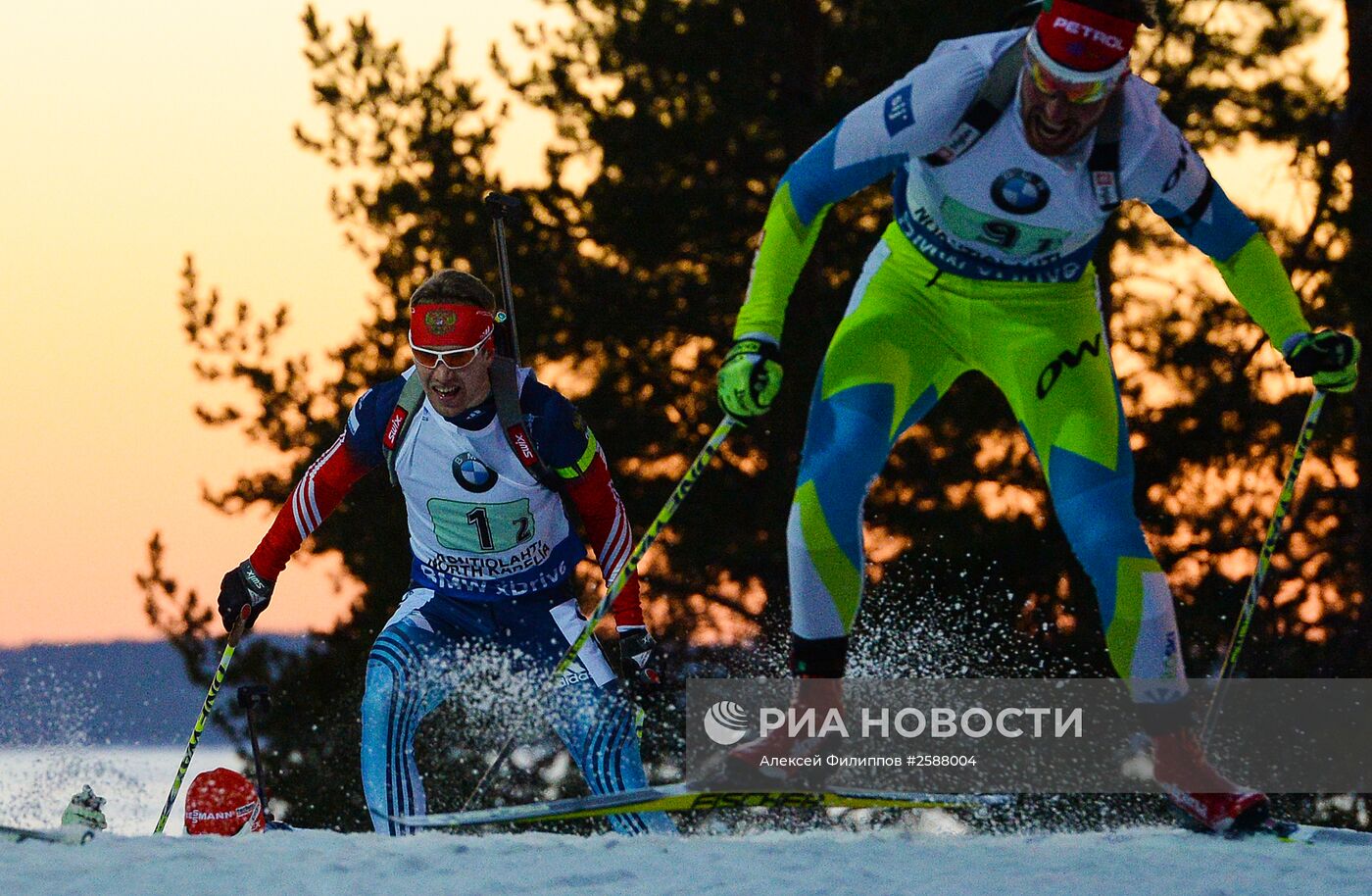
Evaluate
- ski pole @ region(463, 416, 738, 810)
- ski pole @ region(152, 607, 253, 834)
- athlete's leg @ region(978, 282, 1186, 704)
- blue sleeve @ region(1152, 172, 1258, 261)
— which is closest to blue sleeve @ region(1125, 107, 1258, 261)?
blue sleeve @ region(1152, 172, 1258, 261)

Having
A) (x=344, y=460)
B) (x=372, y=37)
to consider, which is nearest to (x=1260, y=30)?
(x=372, y=37)

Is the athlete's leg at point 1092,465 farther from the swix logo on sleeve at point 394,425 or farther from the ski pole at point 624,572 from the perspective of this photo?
the swix logo on sleeve at point 394,425

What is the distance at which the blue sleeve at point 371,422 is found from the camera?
6.36m

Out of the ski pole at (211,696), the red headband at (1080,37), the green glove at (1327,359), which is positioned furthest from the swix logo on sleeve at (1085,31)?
the ski pole at (211,696)

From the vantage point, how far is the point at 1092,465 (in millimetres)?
5277

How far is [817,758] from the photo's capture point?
18.4ft

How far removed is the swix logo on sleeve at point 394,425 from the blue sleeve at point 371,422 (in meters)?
0.05

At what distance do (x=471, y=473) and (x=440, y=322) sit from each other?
1.77ft

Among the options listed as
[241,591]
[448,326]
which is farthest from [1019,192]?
[241,591]

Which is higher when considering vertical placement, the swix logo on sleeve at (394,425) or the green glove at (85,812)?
the swix logo on sleeve at (394,425)

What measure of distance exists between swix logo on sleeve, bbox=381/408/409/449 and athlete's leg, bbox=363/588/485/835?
661 millimetres

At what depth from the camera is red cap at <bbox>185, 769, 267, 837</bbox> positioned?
626 centimetres

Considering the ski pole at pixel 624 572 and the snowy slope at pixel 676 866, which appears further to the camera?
the ski pole at pixel 624 572

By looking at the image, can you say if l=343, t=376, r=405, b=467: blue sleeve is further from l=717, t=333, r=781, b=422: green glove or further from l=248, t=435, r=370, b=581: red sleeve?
l=717, t=333, r=781, b=422: green glove
